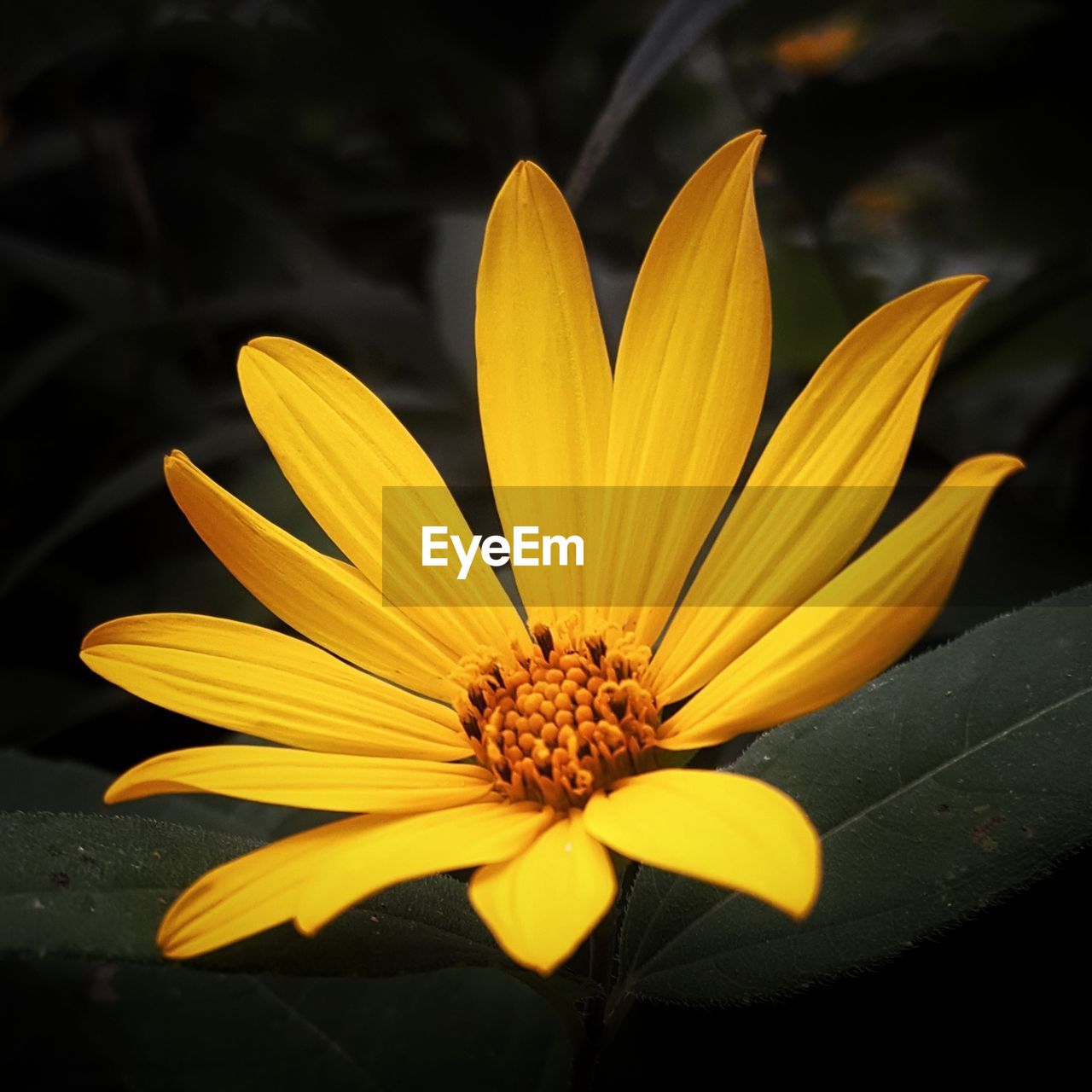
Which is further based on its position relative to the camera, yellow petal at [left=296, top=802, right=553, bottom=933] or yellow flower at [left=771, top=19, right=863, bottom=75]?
yellow flower at [left=771, top=19, right=863, bottom=75]

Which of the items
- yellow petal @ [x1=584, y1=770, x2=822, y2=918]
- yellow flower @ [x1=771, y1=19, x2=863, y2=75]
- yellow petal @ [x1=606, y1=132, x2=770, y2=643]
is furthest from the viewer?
yellow flower @ [x1=771, y1=19, x2=863, y2=75]

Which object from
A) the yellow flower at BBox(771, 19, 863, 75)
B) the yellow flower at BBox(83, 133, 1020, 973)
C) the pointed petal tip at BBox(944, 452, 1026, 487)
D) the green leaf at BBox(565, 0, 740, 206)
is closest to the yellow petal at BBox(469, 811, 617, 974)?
the yellow flower at BBox(83, 133, 1020, 973)

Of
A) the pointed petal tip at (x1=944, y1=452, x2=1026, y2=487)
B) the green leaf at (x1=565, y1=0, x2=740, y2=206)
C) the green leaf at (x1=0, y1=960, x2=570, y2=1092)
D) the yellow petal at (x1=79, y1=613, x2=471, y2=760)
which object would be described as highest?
the green leaf at (x1=565, y1=0, x2=740, y2=206)

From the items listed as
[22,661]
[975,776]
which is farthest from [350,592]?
[22,661]

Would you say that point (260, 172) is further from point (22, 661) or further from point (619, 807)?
point (619, 807)

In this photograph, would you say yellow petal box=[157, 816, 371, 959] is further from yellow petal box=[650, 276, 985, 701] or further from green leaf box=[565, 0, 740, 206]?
green leaf box=[565, 0, 740, 206]

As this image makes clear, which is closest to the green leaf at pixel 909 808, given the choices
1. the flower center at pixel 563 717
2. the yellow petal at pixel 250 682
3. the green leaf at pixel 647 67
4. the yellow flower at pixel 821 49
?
the flower center at pixel 563 717

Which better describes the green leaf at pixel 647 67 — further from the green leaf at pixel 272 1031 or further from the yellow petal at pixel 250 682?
the green leaf at pixel 272 1031

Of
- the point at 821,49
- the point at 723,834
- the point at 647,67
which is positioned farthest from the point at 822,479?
the point at 821,49
